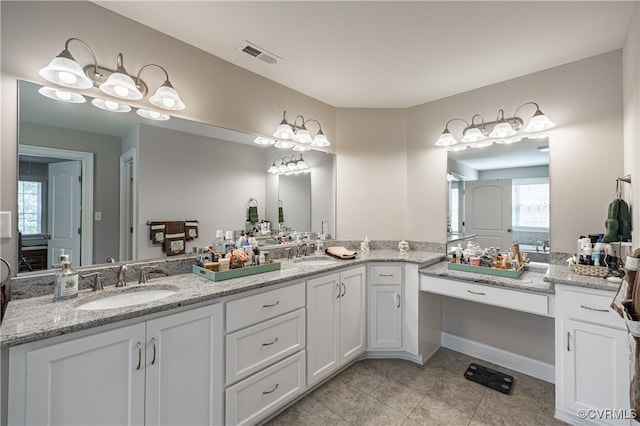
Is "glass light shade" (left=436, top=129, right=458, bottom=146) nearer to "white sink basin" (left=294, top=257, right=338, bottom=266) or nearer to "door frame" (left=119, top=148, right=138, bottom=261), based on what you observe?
"white sink basin" (left=294, top=257, right=338, bottom=266)

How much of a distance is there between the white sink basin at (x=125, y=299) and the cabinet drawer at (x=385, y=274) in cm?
158

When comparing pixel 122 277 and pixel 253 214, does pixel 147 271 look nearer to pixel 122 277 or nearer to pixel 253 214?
pixel 122 277

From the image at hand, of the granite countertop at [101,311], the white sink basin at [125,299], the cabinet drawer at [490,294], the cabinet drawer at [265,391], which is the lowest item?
the cabinet drawer at [265,391]

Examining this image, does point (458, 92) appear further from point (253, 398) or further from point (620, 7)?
point (253, 398)

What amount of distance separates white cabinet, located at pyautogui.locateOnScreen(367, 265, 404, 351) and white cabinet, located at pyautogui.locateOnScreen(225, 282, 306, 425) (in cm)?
79

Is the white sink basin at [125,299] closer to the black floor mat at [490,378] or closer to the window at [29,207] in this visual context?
the window at [29,207]

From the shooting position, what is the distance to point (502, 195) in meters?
2.49

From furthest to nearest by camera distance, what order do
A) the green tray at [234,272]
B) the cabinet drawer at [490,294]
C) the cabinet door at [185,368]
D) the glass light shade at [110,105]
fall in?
the cabinet drawer at [490,294] < the green tray at [234,272] < the glass light shade at [110,105] < the cabinet door at [185,368]

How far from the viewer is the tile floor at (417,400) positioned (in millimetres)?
1787

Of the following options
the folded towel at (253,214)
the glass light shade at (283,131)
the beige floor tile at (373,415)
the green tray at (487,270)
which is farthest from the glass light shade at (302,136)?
the beige floor tile at (373,415)

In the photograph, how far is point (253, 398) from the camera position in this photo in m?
1.65

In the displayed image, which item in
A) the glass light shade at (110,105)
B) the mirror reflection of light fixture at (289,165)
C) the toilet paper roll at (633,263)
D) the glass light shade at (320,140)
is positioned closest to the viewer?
the toilet paper roll at (633,263)

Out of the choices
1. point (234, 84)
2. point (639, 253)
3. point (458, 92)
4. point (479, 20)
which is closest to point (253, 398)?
point (639, 253)

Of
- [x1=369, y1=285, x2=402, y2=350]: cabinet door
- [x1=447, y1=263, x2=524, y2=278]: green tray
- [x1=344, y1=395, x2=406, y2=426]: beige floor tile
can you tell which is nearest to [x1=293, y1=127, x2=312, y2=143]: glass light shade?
[x1=369, y1=285, x2=402, y2=350]: cabinet door
